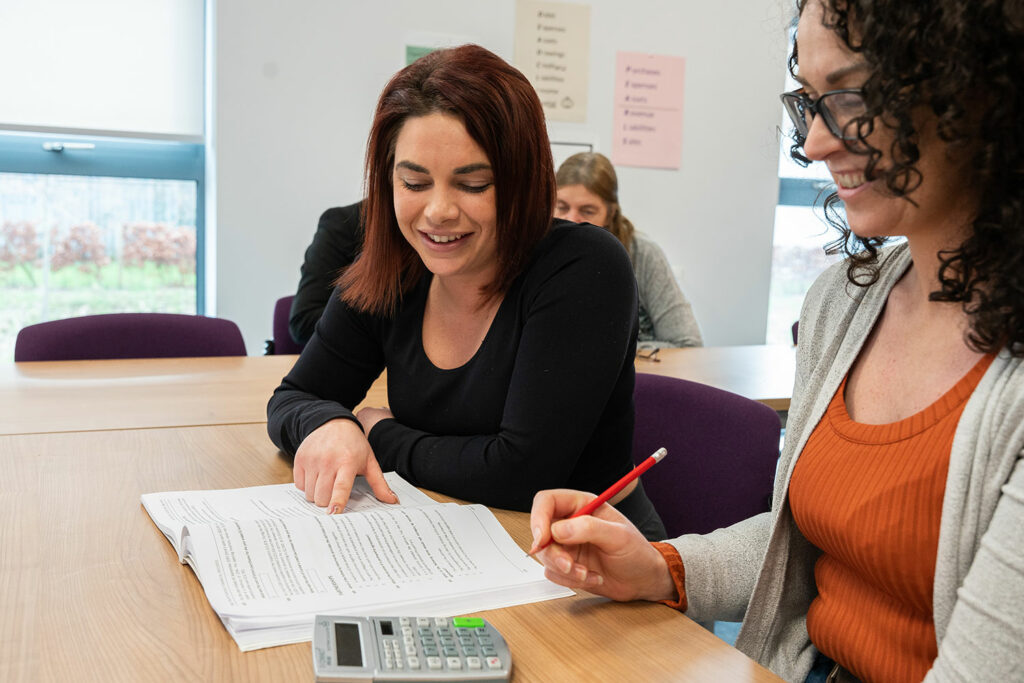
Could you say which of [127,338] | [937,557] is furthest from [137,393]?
[937,557]

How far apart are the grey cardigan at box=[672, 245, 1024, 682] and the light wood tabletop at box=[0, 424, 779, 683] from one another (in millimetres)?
141

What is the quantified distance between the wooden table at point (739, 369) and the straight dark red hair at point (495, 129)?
0.83 metres

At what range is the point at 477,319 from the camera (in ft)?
4.56

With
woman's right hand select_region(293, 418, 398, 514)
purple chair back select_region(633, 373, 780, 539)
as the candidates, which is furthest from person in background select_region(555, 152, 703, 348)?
woman's right hand select_region(293, 418, 398, 514)

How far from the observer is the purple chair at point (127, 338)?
7.30ft

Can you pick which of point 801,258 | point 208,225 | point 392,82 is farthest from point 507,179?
point 801,258

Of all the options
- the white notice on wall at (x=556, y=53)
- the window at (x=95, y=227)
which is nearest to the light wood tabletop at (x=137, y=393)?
the window at (x=95, y=227)

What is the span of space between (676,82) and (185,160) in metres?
2.09

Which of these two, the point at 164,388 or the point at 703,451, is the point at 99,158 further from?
the point at 703,451

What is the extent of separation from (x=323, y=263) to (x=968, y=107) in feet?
7.76

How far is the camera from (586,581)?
2.80 feet

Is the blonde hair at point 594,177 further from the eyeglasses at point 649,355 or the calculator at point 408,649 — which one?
the calculator at point 408,649

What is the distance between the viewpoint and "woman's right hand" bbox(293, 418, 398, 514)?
1110mm

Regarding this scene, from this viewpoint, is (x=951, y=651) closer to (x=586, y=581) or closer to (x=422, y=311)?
(x=586, y=581)
